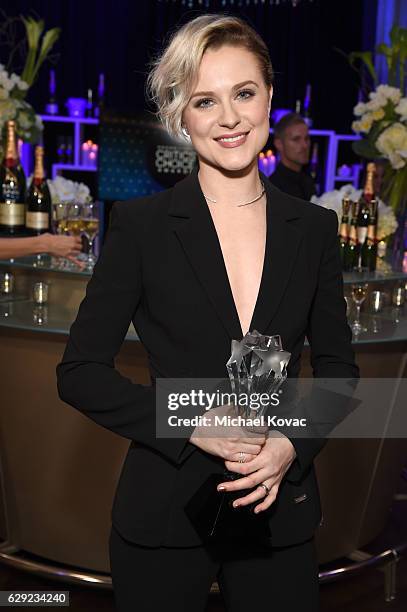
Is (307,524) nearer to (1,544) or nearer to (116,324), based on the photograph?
(116,324)

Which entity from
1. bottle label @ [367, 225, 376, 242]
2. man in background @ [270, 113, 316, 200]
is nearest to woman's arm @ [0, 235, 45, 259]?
bottle label @ [367, 225, 376, 242]

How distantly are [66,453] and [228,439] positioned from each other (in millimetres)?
1584

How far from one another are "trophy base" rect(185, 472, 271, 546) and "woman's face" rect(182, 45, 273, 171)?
1.78 ft

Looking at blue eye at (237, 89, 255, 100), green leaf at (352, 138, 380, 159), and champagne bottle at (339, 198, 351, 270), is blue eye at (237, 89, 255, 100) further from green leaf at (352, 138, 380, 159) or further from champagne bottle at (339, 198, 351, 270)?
green leaf at (352, 138, 380, 159)

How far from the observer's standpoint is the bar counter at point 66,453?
263 cm

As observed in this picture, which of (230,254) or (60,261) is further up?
(230,254)

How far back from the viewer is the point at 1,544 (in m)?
2.90

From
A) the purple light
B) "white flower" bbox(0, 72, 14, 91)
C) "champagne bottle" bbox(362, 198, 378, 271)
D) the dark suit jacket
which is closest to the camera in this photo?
"champagne bottle" bbox(362, 198, 378, 271)

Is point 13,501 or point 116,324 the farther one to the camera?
point 13,501

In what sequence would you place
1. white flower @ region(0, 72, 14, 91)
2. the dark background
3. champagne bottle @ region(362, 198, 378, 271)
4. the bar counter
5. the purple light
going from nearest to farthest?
the bar counter → champagne bottle @ region(362, 198, 378, 271) → white flower @ region(0, 72, 14, 91) → the purple light → the dark background

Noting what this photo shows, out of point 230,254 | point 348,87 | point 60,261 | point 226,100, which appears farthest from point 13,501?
point 348,87

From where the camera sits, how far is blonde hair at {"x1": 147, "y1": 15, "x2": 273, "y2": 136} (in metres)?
1.28

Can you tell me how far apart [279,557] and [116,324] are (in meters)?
0.50

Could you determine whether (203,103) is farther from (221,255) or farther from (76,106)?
(76,106)
